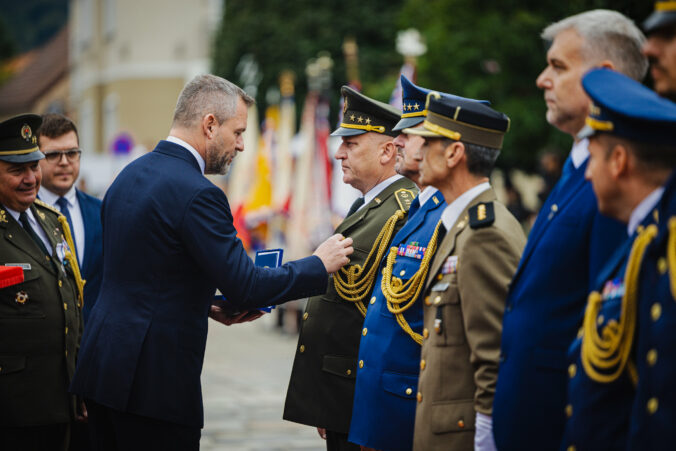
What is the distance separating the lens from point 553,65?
3361mm

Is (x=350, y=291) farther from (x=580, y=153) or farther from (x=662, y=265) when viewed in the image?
(x=662, y=265)

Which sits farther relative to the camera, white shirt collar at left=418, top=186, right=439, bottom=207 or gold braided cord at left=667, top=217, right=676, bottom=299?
white shirt collar at left=418, top=186, right=439, bottom=207

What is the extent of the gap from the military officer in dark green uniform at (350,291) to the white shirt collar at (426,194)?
30 centimetres

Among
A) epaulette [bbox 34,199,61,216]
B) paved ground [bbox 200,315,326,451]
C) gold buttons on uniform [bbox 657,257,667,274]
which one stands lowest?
paved ground [bbox 200,315,326,451]

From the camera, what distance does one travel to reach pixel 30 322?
4727mm

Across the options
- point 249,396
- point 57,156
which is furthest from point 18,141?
point 249,396

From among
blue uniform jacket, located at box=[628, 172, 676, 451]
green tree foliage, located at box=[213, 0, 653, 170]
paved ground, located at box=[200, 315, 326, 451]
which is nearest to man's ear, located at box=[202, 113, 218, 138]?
blue uniform jacket, located at box=[628, 172, 676, 451]

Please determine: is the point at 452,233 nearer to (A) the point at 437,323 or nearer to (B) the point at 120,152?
(A) the point at 437,323

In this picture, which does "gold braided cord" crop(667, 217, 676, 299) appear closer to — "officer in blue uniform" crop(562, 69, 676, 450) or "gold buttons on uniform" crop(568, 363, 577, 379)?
"officer in blue uniform" crop(562, 69, 676, 450)

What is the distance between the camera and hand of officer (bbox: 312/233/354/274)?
4.60 metres

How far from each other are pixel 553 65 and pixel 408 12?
14226mm

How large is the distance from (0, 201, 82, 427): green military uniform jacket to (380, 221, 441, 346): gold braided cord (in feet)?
5.79

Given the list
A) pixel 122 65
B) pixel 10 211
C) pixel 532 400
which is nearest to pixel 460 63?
pixel 10 211

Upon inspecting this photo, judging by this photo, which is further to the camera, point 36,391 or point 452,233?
point 36,391
